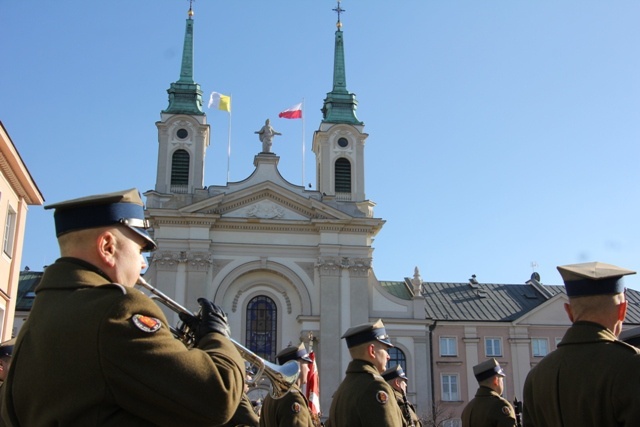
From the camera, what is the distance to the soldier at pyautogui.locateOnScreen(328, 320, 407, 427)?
6102 millimetres

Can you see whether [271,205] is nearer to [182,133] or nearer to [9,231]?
[182,133]

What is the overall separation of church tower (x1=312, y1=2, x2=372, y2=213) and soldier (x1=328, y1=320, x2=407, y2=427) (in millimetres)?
33669

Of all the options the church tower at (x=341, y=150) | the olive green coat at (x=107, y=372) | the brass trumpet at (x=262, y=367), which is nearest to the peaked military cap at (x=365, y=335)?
the brass trumpet at (x=262, y=367)

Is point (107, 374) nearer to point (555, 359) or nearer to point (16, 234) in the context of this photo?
point (555, 359)

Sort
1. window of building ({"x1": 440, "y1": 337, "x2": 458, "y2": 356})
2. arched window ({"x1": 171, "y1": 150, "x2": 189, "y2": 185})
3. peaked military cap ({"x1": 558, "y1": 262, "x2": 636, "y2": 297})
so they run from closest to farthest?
1. peaked military cap ({"x1": 558, "y1": 262, "x2": 636, "y2": 297})
2. window of building ({"x1": 440, "y1": 337, "x2": 458, "y2": 356})
3. arched window ({"x1": 171, "y1": 150, "x2": 189, "y2": 185})

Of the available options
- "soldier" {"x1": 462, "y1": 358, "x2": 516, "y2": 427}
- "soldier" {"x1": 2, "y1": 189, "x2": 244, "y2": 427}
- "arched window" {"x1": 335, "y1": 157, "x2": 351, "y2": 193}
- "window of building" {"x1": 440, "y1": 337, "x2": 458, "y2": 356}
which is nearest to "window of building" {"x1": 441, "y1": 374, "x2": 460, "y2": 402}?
"window of building" {"x1": 440, "y1": 337, "x2": 458, "y2": 356}

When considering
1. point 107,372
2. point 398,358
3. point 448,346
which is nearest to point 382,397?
point 107,372

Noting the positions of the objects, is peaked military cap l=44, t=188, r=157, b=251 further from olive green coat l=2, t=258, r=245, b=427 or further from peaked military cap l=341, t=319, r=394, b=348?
peaked military cap l=341, t=319, r=394, b=348

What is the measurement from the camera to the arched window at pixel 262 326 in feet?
123

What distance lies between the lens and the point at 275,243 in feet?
125

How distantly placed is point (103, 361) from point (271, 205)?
36173 millimetres

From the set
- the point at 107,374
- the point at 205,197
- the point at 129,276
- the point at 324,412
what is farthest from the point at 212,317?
the point at 205,197

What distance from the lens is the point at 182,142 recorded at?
4159 centimetres

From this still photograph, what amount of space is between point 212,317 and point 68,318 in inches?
30.9
